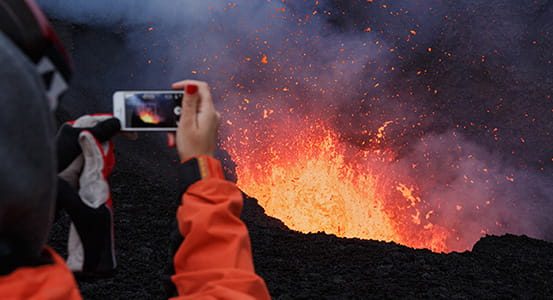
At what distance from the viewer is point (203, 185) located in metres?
0.85

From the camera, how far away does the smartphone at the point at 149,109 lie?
4.08ft

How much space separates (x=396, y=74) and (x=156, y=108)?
34.7 ft

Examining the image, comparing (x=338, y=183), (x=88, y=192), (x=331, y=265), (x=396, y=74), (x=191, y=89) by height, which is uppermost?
(x=396, y=74)

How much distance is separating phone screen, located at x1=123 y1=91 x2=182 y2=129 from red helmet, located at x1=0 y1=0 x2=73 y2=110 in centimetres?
65

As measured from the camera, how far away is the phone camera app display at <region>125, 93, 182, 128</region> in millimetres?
Result: 1243

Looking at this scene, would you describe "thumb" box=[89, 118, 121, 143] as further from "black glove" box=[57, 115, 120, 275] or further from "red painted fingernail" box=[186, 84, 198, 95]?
"red painted fingernail" box=[186, 84, 198, 95]

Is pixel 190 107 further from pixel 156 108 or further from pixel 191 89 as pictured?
pixel 156 108

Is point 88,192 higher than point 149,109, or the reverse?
Answer: point 149,109

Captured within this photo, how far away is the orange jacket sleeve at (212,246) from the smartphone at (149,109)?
43cm

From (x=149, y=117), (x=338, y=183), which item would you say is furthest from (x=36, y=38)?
(x=338, y=183)

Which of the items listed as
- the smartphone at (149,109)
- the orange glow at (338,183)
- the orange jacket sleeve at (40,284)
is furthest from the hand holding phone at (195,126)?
the orange glow at (338,183)

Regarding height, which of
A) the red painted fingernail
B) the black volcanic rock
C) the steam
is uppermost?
the steam

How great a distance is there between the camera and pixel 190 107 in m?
0.96

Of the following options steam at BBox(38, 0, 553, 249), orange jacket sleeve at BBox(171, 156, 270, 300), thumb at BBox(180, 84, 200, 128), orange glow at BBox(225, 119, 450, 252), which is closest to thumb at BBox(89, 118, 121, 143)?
thumb at BBox(180, 84, 200, 128)
